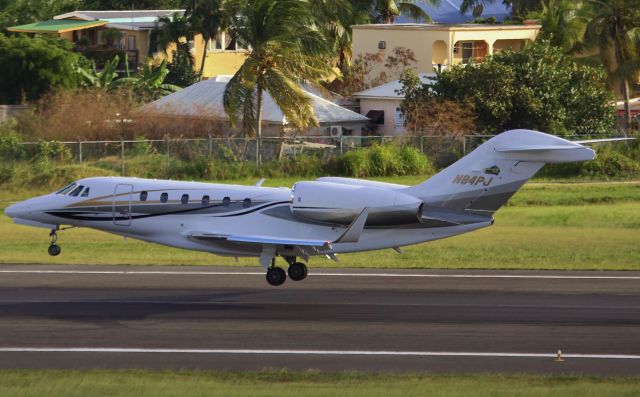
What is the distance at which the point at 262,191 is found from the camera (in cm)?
2873

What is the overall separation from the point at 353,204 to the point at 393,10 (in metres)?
59.4

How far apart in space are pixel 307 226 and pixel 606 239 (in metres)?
13.5

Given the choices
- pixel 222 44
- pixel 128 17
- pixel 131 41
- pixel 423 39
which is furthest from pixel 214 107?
pixel 128 17

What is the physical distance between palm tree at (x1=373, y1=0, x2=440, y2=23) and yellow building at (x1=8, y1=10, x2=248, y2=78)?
10039 millimetres

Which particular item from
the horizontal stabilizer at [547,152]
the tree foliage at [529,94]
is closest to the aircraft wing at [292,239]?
the horizontal stabilizer at [547,152]

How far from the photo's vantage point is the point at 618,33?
59250 millimetres

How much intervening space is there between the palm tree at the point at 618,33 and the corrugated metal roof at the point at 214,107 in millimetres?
13073

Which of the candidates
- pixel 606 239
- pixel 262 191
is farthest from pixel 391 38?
pixel 262 191

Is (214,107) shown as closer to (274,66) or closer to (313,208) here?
(274,66)

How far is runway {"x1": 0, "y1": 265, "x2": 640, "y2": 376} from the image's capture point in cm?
2148

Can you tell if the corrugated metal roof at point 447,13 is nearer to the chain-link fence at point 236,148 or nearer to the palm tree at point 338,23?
the palm tree at point 338,23

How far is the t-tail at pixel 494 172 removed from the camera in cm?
2625

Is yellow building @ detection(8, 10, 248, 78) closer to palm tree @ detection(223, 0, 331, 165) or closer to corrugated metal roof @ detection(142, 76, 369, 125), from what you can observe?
corrugated metal roof @ detection(142, 76, 369, 125)

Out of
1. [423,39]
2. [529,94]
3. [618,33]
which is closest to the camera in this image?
[529,94]
